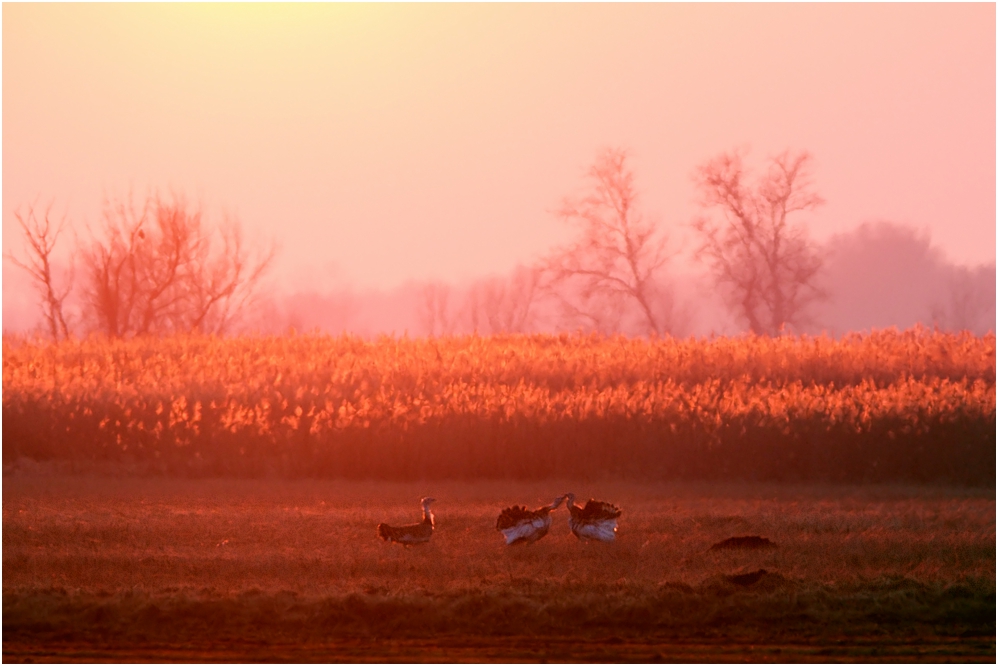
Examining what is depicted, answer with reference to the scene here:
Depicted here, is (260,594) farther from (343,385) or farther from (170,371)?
(170,371)

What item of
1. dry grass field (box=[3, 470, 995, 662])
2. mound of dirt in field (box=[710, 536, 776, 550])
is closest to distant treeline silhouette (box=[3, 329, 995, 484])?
dry grass field (box=[3, 470, 995, 662])

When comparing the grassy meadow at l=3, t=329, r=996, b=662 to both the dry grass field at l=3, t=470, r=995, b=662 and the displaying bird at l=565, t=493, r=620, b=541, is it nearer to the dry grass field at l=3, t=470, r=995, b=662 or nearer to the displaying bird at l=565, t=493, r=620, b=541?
the dry grass field at l=3, t=470, r=995, b=662

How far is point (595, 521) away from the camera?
12.8m

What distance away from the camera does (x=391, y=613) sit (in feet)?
31.8

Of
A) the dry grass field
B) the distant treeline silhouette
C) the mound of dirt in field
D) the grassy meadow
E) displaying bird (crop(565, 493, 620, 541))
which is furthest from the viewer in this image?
the distant treeline silhouette

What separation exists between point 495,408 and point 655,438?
9.23 feet

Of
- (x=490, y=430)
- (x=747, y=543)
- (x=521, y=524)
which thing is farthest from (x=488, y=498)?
(x=747, y=543)

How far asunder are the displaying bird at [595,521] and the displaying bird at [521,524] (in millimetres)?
334

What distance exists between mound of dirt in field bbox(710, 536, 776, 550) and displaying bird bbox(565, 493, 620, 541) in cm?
113

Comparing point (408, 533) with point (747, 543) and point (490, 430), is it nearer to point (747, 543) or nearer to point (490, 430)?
point (747, 543)

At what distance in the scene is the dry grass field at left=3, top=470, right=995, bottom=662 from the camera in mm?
9062

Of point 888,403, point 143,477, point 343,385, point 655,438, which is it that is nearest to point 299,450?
point 143,477

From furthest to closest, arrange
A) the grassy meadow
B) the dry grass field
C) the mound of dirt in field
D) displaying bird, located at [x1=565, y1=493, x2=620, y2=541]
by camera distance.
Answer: the mound of dirt in field
displaying bird, located at [x1=565, y1=493, x2=620, y2=541]
the grassy meadow
the dry grass field

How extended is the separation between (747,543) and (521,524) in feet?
8.31
